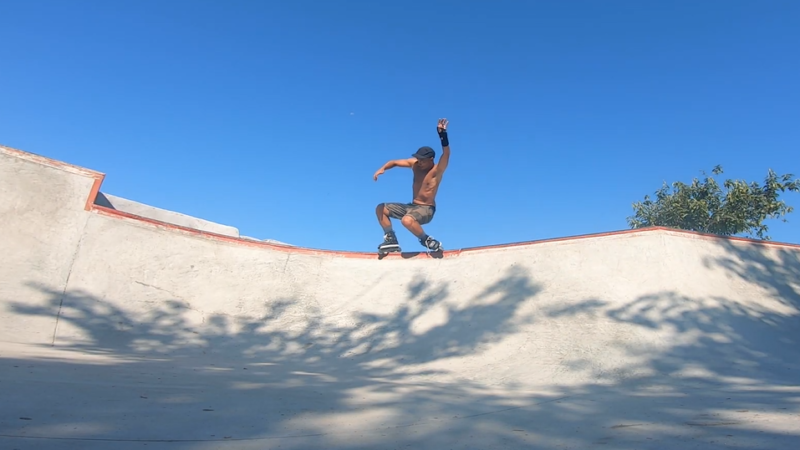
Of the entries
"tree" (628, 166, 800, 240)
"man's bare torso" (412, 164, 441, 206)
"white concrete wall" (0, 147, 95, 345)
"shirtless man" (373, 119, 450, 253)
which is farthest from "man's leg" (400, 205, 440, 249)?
"tree" (628, 166, 800, 240)

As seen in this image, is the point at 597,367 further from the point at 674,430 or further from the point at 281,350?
the point at 281,350

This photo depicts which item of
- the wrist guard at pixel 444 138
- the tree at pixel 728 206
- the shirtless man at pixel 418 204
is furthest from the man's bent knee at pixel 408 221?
the tree at pixel 728 206

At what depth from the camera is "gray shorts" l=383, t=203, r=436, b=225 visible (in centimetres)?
791

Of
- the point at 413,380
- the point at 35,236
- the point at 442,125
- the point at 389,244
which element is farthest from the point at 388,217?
the point at 35,236

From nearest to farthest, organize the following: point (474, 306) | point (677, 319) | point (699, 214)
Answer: point (677, 319) → point (474, 306) → point (699, 214)

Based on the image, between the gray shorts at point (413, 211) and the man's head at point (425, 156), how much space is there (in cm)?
67

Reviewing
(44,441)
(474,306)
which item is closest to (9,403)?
(44,441)

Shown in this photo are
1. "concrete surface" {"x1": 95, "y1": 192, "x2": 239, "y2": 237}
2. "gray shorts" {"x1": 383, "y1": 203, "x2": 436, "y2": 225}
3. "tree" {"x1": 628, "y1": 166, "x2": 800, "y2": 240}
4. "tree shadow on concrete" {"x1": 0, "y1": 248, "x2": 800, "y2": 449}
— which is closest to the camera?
"tree shadow on concrete" {"x1": 0, "y1": 248, "x2": 800, "y2": 449}

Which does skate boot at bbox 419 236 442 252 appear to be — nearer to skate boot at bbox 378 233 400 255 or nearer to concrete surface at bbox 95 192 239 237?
skate boot at bbox 378 233 400 255

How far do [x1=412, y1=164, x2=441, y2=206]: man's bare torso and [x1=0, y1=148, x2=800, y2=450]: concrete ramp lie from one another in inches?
38.5

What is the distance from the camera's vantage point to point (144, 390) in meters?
3.15

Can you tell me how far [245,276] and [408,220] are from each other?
2.69 meters

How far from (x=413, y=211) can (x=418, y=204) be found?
188mm

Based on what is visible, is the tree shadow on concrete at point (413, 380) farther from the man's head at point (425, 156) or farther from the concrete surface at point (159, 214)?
the concrete surface at point (159, 214)
